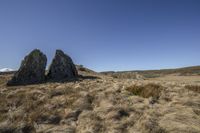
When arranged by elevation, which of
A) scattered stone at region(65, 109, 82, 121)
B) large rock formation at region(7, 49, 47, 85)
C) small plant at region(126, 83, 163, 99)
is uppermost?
large rock formation at region(7, 49, 47, 85)

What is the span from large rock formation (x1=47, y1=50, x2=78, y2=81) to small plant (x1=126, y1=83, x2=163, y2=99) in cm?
1022

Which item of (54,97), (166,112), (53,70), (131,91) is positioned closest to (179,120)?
(166,112)

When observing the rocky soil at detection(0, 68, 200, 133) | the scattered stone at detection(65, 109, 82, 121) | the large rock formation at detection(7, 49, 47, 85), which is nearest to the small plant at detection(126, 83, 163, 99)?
the rocky soil at detection(0, 68, 200, 133)

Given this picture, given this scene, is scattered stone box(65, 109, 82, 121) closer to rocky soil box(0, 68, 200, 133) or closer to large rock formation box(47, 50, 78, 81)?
rocky soil box(0, 68, 200, 133)

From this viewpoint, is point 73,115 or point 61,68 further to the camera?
point 61,68

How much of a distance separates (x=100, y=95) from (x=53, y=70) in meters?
11.2

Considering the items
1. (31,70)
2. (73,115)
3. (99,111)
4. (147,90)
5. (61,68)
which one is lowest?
(73,115)

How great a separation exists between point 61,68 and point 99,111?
1336cm

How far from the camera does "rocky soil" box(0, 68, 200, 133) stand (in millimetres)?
9375

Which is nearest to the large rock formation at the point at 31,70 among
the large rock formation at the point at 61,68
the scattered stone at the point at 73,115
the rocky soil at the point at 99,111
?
the large rock formation at the point at 61,68

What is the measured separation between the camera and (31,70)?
21.7m

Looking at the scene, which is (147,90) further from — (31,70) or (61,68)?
(31,70)

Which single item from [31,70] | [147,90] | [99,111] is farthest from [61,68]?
[99,111]

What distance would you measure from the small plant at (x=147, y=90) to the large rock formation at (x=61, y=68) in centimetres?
1022
